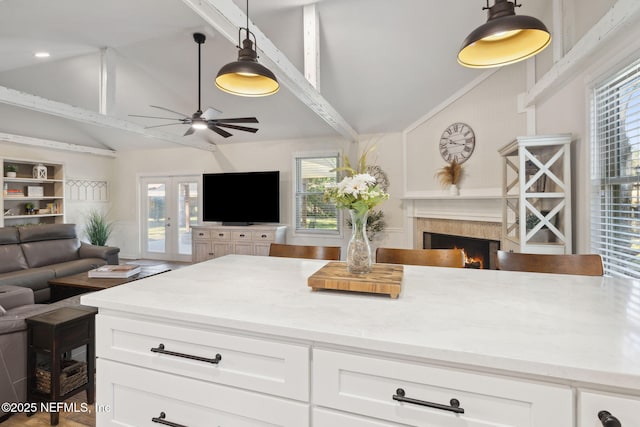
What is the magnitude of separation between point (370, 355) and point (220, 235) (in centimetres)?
528

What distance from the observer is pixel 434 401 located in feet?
2.46

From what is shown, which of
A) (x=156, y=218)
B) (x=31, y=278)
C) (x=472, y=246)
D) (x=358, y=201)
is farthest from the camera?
(x=156, y=218)

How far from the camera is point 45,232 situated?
4.26 m

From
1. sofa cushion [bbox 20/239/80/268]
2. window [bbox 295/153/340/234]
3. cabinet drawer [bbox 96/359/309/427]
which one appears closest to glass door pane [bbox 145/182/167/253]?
sofa cushion [bbox 20/239/80/268]

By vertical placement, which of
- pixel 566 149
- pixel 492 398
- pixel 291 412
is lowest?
pixel 291 412

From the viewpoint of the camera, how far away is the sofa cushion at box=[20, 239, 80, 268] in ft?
13.1

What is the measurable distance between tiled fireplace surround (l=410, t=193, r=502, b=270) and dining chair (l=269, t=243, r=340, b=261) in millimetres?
2262

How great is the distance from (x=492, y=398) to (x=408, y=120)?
4.52 metres

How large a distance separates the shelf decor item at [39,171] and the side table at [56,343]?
548cm

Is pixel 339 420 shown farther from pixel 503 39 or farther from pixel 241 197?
pixel 241 197

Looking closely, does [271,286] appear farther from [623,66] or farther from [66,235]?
[66,235]

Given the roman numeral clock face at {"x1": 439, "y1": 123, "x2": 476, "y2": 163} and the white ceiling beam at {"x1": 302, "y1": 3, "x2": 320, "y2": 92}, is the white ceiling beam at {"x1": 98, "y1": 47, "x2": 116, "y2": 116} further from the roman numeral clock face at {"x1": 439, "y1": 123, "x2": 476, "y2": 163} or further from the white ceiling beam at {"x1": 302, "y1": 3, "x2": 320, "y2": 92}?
the roman numeral clock face at {"x1": 439, "y1": 123, "x2": 476, "y2": 163}

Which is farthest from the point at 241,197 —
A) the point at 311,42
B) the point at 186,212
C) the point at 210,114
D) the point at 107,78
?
the point at 311,42

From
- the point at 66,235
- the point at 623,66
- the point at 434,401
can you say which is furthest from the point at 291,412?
the point at 66,235
